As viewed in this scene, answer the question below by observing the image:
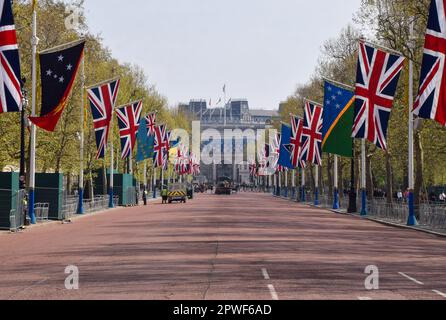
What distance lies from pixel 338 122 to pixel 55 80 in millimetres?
22126

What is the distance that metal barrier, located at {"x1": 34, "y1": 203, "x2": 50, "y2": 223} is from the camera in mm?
45803

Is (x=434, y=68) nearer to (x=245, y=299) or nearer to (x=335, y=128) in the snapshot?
(x=245, y=299)

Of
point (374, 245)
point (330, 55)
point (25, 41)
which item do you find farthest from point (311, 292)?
point (330, 55)

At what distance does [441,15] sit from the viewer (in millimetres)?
25422

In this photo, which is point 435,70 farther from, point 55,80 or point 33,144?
point 33,144

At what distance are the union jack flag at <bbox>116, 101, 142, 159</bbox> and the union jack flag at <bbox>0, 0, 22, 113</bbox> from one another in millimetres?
33345

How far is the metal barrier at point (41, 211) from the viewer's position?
4580 cm

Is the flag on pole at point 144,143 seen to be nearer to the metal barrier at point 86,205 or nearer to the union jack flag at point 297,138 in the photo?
the metal barrier at point 86,205

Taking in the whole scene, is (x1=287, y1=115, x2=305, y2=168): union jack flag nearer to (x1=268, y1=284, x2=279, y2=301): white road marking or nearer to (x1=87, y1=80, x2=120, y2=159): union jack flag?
(x1=87, y1=80, x2=120, y2=159): union jack flag

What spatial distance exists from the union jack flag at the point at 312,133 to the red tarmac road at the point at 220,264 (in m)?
26.2

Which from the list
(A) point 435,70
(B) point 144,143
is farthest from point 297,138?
(A) point 435,70

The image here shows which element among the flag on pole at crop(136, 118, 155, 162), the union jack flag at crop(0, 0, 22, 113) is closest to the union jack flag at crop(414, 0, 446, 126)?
the union jack flag at crop(0, 0, 22, 113)

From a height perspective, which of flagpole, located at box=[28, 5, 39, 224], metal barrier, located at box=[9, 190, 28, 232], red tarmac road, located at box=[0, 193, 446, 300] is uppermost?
flagpole, located at box=[28, 5, 39, 224]

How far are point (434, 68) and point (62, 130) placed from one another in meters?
37.6
